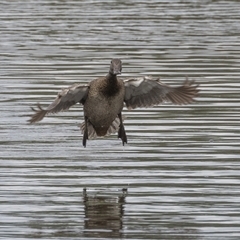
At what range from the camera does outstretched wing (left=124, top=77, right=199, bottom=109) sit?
1338 cm

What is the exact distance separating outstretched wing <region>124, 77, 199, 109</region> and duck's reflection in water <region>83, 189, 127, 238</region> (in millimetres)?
2280

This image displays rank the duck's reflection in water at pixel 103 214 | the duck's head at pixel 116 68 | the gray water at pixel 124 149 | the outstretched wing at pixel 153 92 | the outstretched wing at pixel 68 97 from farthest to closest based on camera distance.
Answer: the outstretched wing at pixel 153 92, the outstretched wing at pixel 68 97, the duck's head at pixel 116 68, the gray water at pixel 124 149, the duck's reflection in water at pixel 103 214

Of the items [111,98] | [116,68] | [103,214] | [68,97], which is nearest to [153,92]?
[111,98]

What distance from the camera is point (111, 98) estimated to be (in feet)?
43.0

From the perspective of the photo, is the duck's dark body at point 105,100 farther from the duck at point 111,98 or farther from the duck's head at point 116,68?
the duck's head at point 116,68

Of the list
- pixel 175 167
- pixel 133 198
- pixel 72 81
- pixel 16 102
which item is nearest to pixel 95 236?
pixel 133 198

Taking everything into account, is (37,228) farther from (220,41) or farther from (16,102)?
(220,41)

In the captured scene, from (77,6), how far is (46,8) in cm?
116

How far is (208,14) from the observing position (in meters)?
29.8

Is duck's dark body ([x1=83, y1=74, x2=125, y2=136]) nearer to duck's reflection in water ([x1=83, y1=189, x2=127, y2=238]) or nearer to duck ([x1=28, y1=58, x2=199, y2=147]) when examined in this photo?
duck ([x1=28, y1=58, x2=199, y2=147])

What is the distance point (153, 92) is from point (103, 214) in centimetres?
338

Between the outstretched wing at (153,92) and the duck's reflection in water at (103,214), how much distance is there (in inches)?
89.8

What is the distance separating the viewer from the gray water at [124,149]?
10.1 m

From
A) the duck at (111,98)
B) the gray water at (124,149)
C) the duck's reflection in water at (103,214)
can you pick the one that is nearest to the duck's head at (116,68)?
the duck at (111,98)
